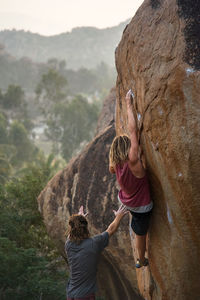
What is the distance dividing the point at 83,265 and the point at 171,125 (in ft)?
5.35

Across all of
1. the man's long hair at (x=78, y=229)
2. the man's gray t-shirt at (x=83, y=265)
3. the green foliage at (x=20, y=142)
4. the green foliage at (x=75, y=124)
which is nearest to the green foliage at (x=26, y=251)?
the man's gray t-shirt at (x=83, y=265)

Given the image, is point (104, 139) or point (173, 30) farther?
point (104, 139)

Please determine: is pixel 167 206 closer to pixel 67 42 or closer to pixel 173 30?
pixel 173 30

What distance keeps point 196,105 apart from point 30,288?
473 cm

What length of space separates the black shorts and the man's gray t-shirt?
451 millimetres

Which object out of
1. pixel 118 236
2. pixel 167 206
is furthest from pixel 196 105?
pixel 118 236

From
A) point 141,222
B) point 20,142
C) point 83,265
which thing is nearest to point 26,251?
point 83,265

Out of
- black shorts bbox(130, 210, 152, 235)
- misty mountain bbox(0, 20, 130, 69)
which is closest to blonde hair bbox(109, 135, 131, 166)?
black shorts bbox(130, 210, 152, 235)

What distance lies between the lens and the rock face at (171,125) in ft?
8.84

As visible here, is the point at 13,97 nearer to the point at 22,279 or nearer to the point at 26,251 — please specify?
the point at 26,251

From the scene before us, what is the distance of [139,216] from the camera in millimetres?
3232

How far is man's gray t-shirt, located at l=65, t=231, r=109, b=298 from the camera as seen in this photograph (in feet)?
10.3

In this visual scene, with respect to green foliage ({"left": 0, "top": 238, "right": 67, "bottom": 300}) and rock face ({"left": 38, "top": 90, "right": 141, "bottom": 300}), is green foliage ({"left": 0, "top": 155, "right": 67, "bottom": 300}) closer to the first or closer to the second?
green foliage ({"left": 0, "top": 238, "right": 67, "bottom": 300})

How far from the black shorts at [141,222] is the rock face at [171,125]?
3.8 inches
